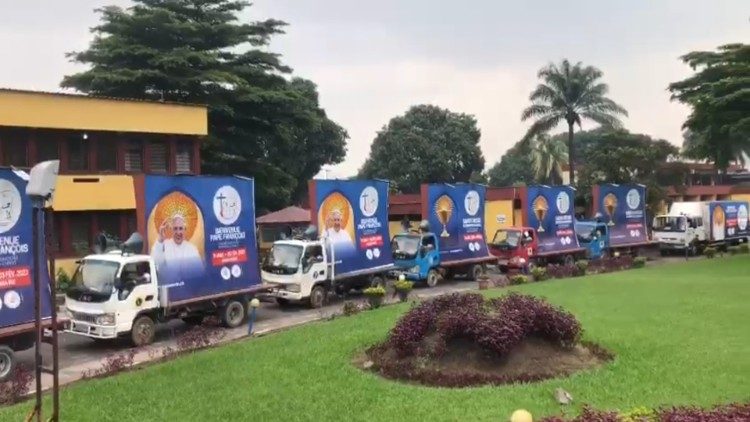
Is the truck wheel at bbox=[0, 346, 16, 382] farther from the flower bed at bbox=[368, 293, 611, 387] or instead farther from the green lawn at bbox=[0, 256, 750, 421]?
the flower bed at bbox=[368, 293, 611, 387]

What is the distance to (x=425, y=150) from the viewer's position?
2124 inches

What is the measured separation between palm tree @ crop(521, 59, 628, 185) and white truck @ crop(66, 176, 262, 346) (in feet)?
99.2

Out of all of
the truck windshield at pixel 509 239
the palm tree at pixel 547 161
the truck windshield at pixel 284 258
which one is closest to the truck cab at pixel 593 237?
the truck windshield at pixel 509 239

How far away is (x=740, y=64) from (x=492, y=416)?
92.6ft

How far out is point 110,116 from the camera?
82.6 feet

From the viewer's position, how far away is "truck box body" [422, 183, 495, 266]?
81.7 feet

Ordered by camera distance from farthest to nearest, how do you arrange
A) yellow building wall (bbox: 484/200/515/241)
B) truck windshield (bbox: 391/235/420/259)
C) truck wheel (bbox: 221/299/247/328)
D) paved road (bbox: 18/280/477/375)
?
yellow building wall (bbox: 484/200/515/241)
truck windshield (bbox: 391/235/420/259)
truck wheel (bbox: 221/299/247/328)
paved road (bbox: 18/280/477/375)

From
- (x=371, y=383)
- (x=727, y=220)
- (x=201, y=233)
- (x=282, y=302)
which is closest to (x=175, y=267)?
(x=201, y=233)

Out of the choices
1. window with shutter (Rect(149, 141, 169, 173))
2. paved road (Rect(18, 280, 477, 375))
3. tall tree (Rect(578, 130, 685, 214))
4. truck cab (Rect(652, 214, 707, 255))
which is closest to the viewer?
paved road (Rect(18, 280, 477, 375))

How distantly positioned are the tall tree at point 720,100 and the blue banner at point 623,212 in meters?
3.78

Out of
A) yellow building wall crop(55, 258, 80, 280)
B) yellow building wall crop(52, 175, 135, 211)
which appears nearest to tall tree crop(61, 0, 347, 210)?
yellow building wall crop(52, 175, 135, 211)

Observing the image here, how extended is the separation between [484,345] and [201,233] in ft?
29.2

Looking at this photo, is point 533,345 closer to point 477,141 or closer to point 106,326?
point 106,326

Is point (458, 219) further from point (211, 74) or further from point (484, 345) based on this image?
point (484, 345)
